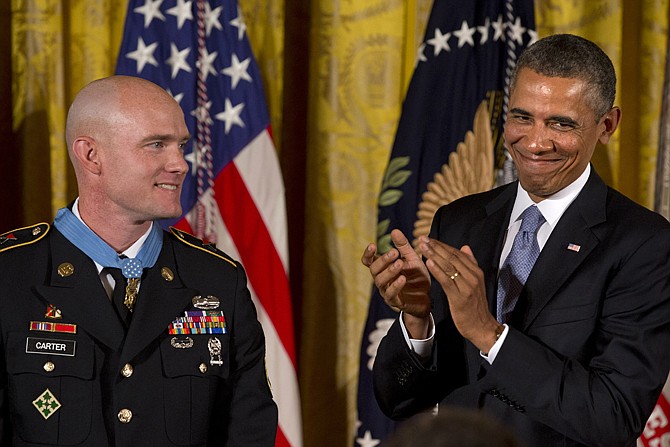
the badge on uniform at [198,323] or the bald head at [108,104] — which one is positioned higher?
the bald head at [108,104]

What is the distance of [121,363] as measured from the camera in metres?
1.93

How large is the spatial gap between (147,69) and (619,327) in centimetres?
179

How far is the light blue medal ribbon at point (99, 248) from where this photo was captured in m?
1.99

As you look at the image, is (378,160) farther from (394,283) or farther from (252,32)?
(394,283)

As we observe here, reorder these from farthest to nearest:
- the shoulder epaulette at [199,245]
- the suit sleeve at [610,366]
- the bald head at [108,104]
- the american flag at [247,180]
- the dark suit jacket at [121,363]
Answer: the american flag at [247,180], the shoulder epaulette at [199,245], the bald head at [108,104], the dark suit jacket at [121,363], the suit sleeve at [610,366]

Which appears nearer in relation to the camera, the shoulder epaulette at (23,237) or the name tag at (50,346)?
the name tag at (50,346)

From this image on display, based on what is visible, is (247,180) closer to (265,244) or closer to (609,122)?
(265,244)

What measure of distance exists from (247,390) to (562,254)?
28.0 inches

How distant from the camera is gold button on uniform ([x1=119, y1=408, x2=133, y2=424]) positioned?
1.92 m

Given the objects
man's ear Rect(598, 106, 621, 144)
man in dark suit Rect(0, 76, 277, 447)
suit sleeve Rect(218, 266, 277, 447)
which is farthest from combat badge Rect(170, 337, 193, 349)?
man's ear Rect(598, 106, 621, 144)

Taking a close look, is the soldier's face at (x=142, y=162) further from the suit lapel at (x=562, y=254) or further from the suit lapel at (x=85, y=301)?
the suit lapel at (x=562, y=254)

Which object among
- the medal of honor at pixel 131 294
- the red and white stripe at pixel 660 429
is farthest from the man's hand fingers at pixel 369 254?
the red and white stripe at pixel 660 429

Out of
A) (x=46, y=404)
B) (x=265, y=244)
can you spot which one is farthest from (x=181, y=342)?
(x=265, y=244)

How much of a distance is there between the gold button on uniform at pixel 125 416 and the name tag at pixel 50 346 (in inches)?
5.8
